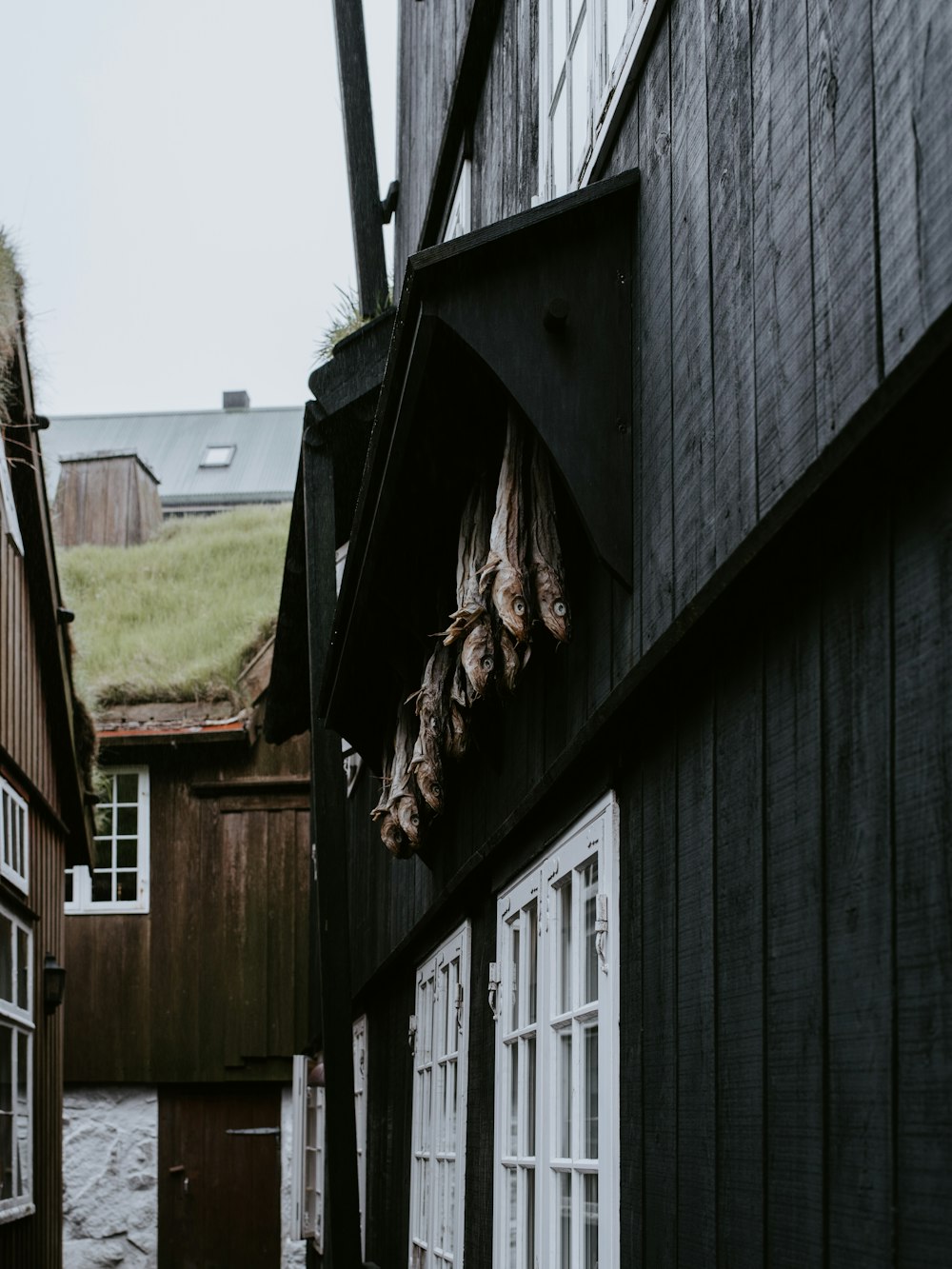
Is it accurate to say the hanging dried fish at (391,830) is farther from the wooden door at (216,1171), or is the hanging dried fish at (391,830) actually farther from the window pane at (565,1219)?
the wooden door at (216,1171)

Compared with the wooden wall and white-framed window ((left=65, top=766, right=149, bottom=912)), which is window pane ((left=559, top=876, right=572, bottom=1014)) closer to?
the wooden wall

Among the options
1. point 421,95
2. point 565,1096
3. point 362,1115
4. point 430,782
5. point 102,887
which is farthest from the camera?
point 102,887

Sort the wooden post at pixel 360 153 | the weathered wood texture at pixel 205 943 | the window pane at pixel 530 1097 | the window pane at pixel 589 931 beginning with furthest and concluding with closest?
the weathered wood texture at pixel 205 943 < the wooden post at pixel 360 153 < the window pane at pixel 530 1097 < the window pane at pixel 589 931

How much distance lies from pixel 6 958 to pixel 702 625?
8379 millimetres

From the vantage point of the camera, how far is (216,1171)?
655 inches

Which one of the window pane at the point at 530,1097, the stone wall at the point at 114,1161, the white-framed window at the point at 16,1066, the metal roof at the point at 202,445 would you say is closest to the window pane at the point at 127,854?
the stone wall at the point at 114,1161

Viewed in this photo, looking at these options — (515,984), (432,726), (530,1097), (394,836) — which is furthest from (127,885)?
(530,1097)

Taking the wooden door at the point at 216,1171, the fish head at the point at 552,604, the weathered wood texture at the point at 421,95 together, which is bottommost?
the wooden door at the point at 216,1171

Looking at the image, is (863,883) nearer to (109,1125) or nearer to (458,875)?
(458,875)

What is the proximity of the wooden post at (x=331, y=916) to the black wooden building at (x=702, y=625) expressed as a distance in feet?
3.76

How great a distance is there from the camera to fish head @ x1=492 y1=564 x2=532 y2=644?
4012 millimetres

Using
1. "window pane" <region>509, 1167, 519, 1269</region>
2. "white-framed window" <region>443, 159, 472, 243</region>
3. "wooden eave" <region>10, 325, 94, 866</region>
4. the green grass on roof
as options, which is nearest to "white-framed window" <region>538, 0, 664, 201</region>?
"white-framed window" <region>443, 159, 472, 243</region>

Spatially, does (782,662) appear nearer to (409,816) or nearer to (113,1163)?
(409,816)

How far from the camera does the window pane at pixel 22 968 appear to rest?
10883 mm
